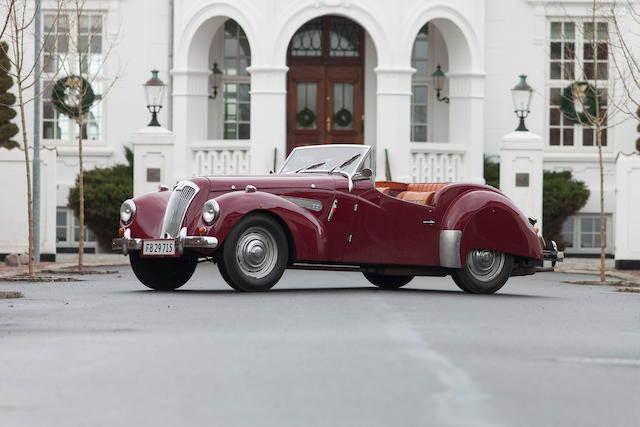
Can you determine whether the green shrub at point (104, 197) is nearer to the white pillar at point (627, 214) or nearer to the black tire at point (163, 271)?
the white pillar at point (627, 214)

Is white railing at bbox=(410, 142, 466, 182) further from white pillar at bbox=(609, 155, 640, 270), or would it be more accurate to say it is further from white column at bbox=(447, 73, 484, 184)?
white pillar at bbox=(609, 155, 640, 270)

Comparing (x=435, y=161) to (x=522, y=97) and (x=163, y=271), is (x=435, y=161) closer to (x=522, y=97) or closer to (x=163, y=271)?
(x=522, y=97)

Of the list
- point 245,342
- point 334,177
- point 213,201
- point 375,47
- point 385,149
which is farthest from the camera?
point 375,47

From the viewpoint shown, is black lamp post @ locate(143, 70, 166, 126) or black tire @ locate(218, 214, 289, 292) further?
black lamp post @ locate(143, 70, 166, 126)

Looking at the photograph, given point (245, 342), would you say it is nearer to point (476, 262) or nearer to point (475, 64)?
point (476, 262)

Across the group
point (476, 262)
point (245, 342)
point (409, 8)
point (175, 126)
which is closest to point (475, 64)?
point (409, 8)

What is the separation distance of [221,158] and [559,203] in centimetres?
694

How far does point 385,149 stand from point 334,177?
1166cm

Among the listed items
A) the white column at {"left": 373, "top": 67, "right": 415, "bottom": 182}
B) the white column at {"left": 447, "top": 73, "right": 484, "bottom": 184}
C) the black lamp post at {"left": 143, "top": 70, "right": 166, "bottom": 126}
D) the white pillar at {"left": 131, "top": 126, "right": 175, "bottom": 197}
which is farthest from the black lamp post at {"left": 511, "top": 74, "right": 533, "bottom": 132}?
the black lamp post at {"left": 143, "top": 70, "right": 166, "bottom": 126}

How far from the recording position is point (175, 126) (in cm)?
2659

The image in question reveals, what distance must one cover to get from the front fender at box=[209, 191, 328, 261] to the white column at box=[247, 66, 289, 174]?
12274 millimetres

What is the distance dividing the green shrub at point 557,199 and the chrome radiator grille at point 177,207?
14.1 m

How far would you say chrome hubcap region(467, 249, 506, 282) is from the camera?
14.3 metres

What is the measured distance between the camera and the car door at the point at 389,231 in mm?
13836
